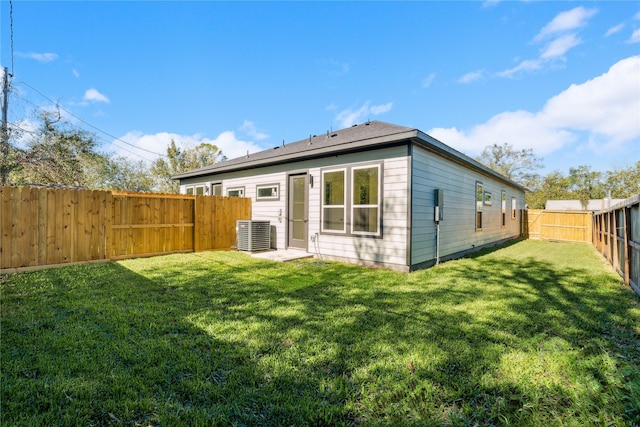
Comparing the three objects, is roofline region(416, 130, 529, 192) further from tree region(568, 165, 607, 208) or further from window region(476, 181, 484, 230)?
tree region(568, 165, 607, 208)

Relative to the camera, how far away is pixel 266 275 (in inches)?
207

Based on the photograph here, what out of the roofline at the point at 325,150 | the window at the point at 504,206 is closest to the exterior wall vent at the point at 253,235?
the roofline at the point at 325,150

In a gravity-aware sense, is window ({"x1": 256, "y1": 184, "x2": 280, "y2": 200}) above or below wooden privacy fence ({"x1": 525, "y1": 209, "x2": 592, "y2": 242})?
above

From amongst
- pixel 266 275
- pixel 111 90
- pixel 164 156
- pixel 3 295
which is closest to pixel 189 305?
pixel 266 275

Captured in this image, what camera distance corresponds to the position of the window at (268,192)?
8.42 metres

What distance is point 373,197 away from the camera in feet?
20.6

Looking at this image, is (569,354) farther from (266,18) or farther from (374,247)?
(266,18)

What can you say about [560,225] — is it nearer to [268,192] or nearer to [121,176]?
[268,192]

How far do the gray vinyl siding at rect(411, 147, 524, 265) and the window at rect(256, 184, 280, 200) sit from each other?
410cm

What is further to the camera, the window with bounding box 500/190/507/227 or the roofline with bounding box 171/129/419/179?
the window with bounding box 500/190/507/227

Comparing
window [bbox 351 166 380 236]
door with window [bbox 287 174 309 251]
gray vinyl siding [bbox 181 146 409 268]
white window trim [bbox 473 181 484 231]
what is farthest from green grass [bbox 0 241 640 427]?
white window trim [bbox 473 181 484 231]

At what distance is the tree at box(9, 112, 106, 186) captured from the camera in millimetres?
13328

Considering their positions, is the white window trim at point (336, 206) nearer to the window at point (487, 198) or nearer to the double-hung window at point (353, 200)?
the double-hung window at point (353, 200)

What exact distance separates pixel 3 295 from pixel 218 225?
4.97 metres
